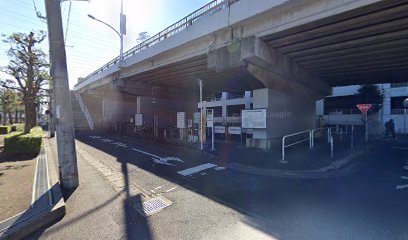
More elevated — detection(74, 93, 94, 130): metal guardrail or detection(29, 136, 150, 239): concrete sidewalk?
detection(74, 93, 94, 130): metal guardrail

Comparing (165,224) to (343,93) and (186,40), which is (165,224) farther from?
(343,93)

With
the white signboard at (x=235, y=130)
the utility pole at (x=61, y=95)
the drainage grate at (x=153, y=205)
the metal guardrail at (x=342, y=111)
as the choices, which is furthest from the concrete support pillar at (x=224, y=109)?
the drainage grate at (x=153, y=205)

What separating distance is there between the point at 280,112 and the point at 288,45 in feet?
14.5

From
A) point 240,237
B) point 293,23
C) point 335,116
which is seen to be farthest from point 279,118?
point 335,116

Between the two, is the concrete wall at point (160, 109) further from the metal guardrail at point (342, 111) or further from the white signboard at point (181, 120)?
the metal guardrail at point (342, 111)

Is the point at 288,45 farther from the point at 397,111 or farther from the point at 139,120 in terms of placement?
the point at 397,111

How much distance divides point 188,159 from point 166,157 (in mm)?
1140

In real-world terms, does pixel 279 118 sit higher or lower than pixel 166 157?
higher

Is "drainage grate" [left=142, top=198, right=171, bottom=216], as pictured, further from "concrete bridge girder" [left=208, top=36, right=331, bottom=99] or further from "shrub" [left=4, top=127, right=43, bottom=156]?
"shrub" [left=4, top=127, right=43, bottom=156]

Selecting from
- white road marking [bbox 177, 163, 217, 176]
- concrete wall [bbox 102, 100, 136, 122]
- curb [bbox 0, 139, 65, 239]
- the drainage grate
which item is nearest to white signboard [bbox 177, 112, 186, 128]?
white road marking [bbox 177, 163, 217, 176]

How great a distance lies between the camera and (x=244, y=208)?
4.54 meters

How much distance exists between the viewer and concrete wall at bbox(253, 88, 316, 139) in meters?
12.0

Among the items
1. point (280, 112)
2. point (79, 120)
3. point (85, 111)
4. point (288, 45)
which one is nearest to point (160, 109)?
point (79, 120)

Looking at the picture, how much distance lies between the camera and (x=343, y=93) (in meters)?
29.4
